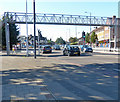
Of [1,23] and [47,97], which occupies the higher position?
[1,23]

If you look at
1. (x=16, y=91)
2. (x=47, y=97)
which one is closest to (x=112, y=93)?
(x=47, y=97)

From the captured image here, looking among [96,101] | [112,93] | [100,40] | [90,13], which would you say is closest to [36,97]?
[96,101]

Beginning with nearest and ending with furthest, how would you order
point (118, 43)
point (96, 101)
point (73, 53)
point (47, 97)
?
1. point (96, 101)
2. point (47, 97)
3. point (73, 53)
4. point (118, 43)

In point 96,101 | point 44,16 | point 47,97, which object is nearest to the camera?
point 96,101

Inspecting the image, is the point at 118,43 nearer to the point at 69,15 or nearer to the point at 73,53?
the point at 69,15

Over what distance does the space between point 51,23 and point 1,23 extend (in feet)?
36.8

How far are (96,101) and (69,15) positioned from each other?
3403 centimetres

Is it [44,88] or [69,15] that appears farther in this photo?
[69,15]

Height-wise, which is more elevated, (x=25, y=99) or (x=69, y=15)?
(x=69, y=15)

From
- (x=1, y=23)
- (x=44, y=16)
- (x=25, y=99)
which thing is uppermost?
(x=44, y=16)

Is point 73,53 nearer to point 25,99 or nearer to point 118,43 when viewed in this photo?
point 25,99

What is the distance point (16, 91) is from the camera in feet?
17.3

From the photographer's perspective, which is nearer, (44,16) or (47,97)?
(47,97)

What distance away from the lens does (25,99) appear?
4543 millimetres
